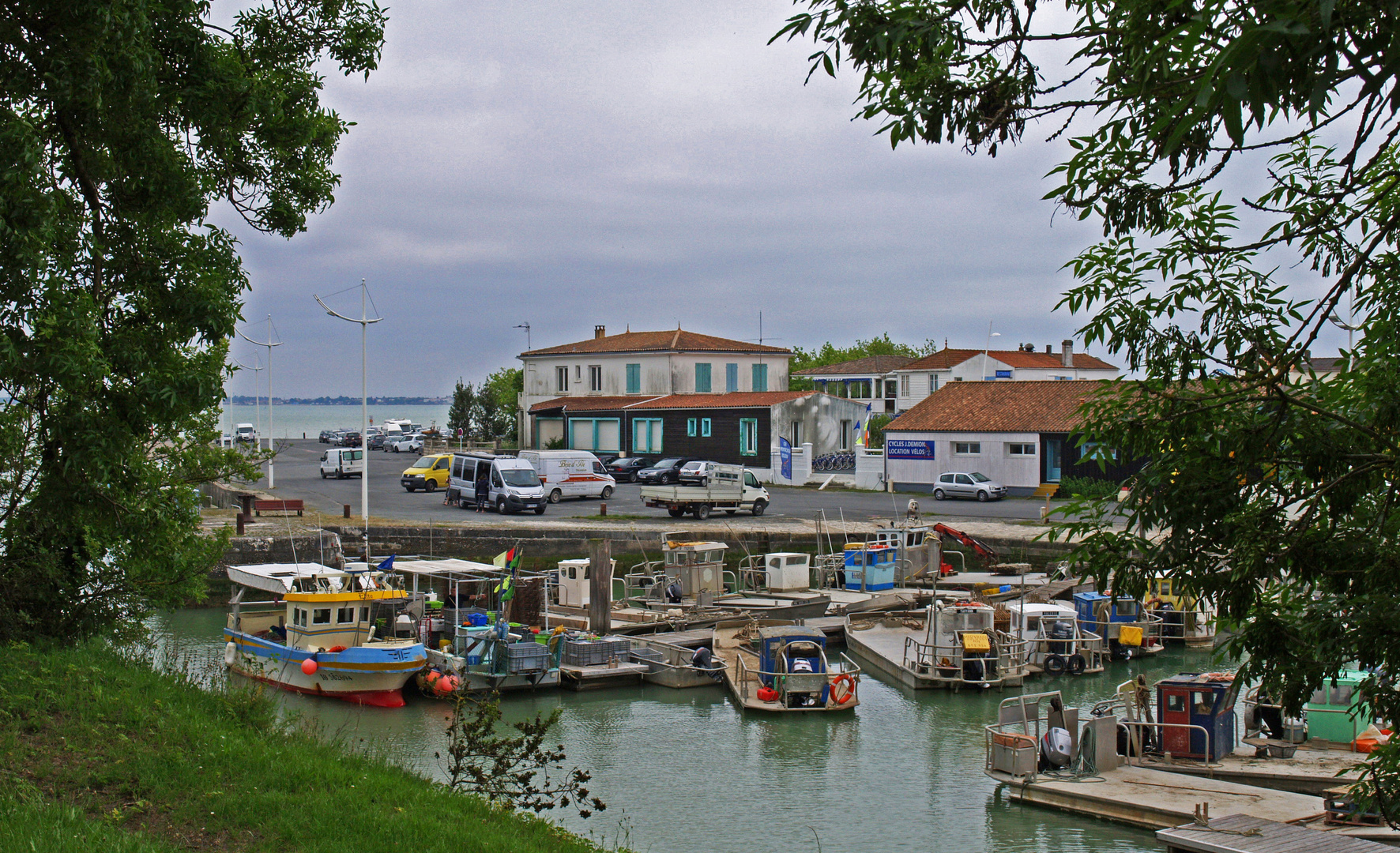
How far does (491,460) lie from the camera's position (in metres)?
40.8

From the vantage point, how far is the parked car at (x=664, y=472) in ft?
159

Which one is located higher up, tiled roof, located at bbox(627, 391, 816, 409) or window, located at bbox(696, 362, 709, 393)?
window, located at bbox(696, 362, 709, 393)

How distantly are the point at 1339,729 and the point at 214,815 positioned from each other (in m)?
14.6

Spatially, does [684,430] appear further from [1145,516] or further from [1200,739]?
[1145,516]

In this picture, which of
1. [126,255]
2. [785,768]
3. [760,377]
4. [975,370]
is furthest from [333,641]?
[975,370]

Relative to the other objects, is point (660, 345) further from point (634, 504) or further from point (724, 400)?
point (634, 504)

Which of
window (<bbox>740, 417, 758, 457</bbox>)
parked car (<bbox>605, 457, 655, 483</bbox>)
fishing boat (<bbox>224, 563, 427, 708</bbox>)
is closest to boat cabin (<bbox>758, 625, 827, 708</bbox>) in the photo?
fishing boat (<bbox>224, 563, 427, 708</bbox>)

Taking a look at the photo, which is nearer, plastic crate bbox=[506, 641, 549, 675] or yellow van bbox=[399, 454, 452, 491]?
plastic crate bbox=[506, 641, 549, 675]

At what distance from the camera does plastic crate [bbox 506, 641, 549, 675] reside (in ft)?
64.5

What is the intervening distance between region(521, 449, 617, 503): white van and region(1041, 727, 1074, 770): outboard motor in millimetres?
30373

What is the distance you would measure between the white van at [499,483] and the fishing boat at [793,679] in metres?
19.7

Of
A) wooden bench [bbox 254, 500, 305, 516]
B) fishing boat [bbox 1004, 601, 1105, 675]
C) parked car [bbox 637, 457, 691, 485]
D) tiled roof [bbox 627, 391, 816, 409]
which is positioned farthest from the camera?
tiled roof [bbox 627, 391, 816, 409]

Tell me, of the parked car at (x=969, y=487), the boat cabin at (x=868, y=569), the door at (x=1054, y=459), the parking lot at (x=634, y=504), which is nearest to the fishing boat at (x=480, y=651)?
the boat cabin at (x=868, y=569)

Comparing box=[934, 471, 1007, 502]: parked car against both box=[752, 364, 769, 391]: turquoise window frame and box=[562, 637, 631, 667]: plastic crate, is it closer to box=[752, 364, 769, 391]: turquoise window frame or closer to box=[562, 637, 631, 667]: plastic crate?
box=[752, 364, 769, 391]: turquoise window frame
